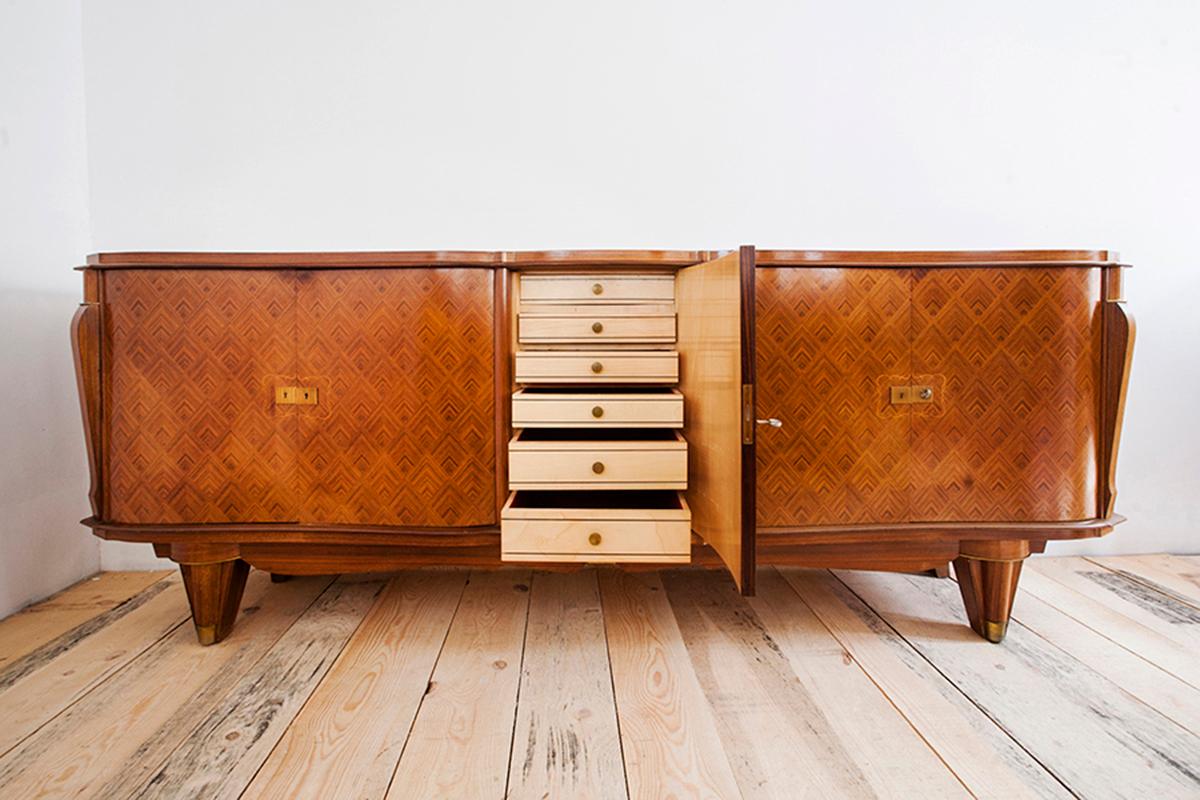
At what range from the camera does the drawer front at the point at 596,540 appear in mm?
1314

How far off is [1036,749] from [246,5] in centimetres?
259

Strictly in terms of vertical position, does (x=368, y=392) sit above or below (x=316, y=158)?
below

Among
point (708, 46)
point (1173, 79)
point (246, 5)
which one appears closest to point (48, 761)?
point (246, 5)

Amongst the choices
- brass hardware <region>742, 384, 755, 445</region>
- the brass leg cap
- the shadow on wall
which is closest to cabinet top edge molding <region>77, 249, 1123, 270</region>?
brass hardware <region>742, 384, 755, 445</region>

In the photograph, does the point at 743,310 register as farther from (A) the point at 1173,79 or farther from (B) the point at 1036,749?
(A) the point at 1173,79

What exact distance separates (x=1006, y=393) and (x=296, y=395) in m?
1.51

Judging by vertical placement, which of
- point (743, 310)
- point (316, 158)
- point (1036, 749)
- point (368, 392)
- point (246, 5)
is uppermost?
point (246, 5)

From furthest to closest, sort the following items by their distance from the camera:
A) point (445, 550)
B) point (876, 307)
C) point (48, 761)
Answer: point (445, 550)
point (876, 307)
point (48, 761)

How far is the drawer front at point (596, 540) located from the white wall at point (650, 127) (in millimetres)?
978

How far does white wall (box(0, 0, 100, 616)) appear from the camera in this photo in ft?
5.45

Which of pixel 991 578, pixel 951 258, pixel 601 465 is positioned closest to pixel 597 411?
pixel 601 465

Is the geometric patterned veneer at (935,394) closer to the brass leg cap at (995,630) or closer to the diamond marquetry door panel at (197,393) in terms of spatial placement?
the brass leg cap at (995,630)

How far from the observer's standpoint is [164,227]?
6.36ft

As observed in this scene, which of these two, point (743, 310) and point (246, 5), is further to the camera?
point (246, 5)
